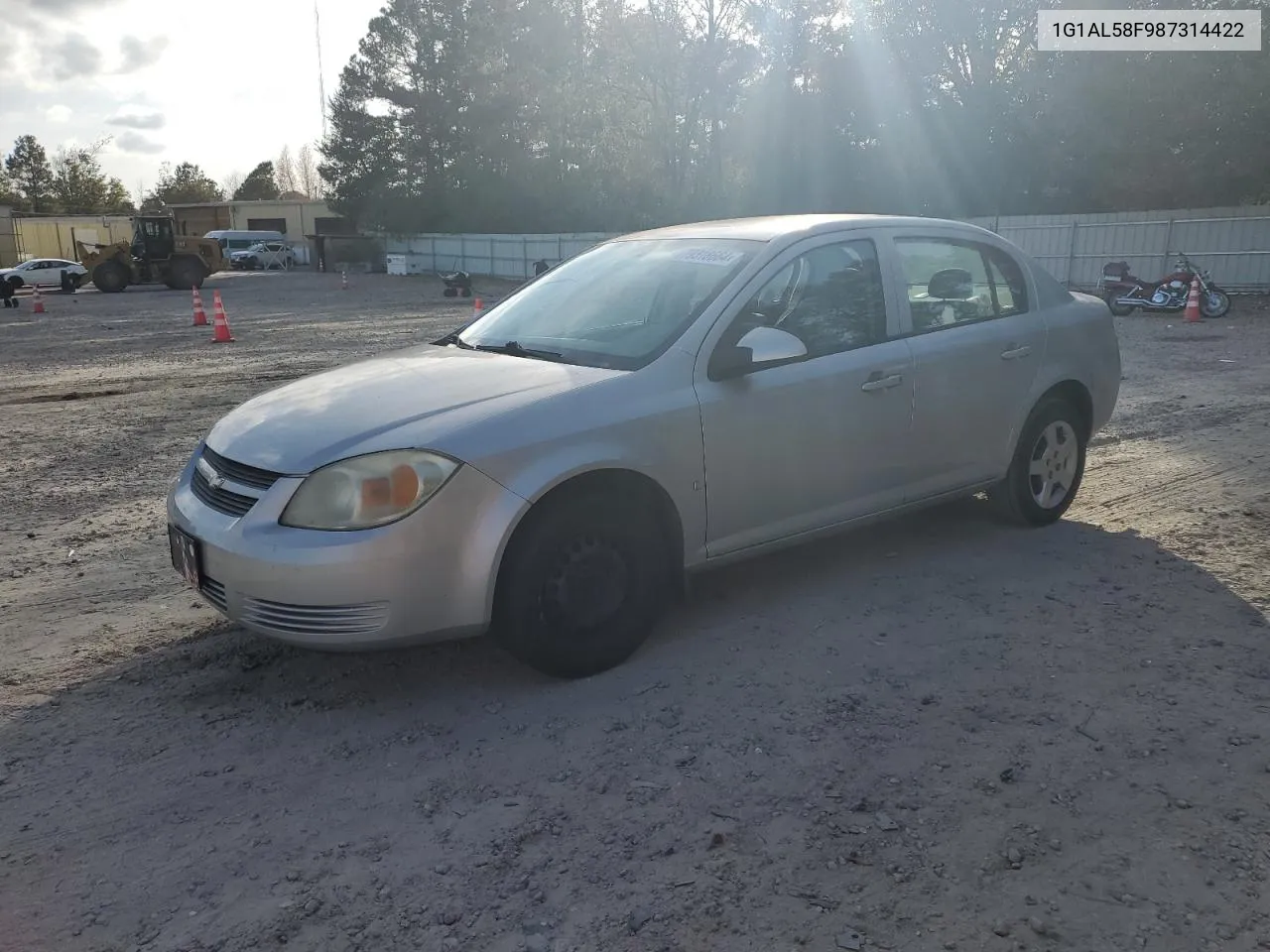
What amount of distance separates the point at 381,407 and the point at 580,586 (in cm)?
97

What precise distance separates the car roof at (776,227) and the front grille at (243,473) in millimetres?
2172

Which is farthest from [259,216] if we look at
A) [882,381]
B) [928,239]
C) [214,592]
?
[214,592]

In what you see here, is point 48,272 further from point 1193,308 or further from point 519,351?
point 519,351

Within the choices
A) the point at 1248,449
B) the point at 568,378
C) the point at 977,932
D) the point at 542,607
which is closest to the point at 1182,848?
the point at 977,932

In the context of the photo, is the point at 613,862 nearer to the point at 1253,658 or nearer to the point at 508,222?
the point at 1253,658

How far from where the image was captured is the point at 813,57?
3359 centimetres

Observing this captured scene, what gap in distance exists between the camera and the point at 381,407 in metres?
3.68

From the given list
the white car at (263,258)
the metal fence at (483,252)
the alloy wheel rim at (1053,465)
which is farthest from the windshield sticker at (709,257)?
the white car at (263,258)

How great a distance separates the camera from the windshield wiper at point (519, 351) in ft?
13.7

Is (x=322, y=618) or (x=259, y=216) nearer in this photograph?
(x=322, y=618)

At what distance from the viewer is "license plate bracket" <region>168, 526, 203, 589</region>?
357cm

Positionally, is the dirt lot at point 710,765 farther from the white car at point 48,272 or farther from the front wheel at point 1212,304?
the white car at point 48,272

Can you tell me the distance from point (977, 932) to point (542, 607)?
1.73 metres

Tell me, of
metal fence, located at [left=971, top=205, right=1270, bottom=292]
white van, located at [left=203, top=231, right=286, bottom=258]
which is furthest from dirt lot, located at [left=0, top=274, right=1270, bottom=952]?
white van, located at [left=203, top=231, right=286, bottom=258]
